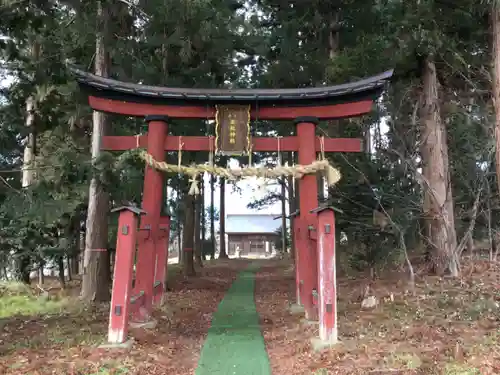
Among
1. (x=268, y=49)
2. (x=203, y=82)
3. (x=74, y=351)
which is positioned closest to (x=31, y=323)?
(x=74, y=351)

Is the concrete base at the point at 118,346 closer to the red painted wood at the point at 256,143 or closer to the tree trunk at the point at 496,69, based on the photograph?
the red painted wood at the point at 256,143

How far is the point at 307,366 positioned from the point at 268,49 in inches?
487

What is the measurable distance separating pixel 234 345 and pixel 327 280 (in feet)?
6.11

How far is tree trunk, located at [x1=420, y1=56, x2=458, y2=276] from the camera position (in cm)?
936

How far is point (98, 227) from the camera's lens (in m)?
9.62

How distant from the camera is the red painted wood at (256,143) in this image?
26.6 ft

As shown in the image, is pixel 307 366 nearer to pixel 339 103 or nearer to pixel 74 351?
pixel 74 351

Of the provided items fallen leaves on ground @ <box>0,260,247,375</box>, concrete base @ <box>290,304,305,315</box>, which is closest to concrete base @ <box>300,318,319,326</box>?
concrete base @ <box>290,304,305,315</box>

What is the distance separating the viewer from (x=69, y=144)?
11.4 metres

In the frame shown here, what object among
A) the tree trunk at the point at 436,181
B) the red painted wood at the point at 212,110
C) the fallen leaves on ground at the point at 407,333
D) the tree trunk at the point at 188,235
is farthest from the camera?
the tree trunk at the point at 188,235

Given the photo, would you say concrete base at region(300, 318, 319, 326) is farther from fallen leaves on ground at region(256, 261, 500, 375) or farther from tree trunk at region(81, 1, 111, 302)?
tree trunk at region(81, 1, 111, 302)

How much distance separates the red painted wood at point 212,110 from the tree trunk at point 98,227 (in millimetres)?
1587

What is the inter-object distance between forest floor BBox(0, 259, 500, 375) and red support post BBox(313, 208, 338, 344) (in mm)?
321

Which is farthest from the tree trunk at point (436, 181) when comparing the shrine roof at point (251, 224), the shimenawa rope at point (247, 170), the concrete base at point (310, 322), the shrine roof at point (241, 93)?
the shrine roof at point (251, 224)
